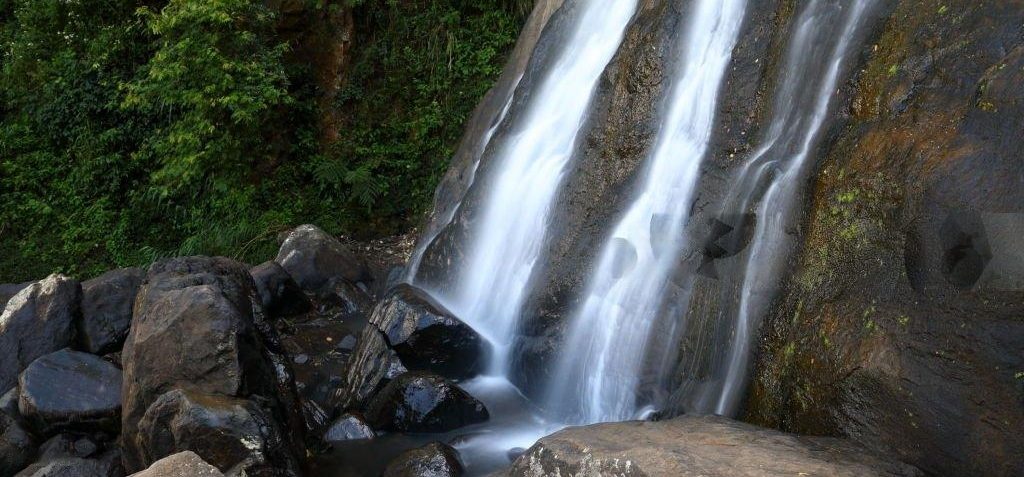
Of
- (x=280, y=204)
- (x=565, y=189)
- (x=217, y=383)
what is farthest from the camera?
(x=280, y=204)

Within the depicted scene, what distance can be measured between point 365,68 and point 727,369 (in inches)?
336

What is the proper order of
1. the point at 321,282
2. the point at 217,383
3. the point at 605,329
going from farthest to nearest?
1. the point at 321,282
2. the point at 605,329
3. the point at 217,383

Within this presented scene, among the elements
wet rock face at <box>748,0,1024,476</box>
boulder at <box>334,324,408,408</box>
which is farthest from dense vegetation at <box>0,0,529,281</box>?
wet rock face at <box>748,0,1024,476</box>

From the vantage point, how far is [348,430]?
19.5 feet

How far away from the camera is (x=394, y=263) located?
420 inches

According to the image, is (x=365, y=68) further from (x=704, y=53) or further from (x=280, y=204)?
(x=704, y=53)

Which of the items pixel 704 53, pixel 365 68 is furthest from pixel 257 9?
pixel 704 53

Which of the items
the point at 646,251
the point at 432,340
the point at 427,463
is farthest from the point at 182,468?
the point at 646,251

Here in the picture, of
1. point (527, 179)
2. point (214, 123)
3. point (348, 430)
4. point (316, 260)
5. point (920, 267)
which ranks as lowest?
point (348, 430)

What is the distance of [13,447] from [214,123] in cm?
565

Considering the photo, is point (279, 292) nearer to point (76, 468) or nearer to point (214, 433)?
point (76, 468)

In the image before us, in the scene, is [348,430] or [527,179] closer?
[348,430]

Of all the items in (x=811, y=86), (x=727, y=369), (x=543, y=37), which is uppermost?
(x=543, y=37)

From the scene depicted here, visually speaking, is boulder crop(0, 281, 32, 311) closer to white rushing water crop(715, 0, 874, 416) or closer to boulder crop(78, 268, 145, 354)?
boulder crop(78, 268, 145, 354)
